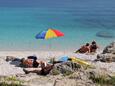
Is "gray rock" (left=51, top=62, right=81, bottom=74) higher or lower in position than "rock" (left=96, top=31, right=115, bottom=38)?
lower

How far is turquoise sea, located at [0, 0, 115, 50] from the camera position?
2519 centimetres

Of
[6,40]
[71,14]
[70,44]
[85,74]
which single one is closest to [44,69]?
[85,74]

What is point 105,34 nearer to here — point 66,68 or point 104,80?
point 66,68

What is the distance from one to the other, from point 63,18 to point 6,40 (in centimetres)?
1366

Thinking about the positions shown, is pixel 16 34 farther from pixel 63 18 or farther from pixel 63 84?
pixel 63 84

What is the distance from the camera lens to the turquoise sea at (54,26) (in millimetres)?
25188

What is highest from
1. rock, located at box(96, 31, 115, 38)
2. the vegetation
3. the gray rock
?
rock, located at box(96, 31, 115, 38)

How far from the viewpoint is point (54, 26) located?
34.4 meters

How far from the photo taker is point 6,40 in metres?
26.8

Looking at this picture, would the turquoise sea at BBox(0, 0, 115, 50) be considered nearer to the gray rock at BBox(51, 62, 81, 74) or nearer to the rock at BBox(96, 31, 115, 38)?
the rock at BBox(96, 31, 115, 38)

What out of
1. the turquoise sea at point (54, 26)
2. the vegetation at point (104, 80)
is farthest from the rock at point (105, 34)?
the vegetation at point (104, 80)

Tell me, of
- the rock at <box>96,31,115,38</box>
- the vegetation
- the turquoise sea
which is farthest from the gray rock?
the rock at <box>96,31,115,38</box>

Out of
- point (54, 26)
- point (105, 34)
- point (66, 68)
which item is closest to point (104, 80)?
point (66, 68)

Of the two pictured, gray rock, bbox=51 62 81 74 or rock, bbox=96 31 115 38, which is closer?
gray rock, bbox=51 62 81 74
